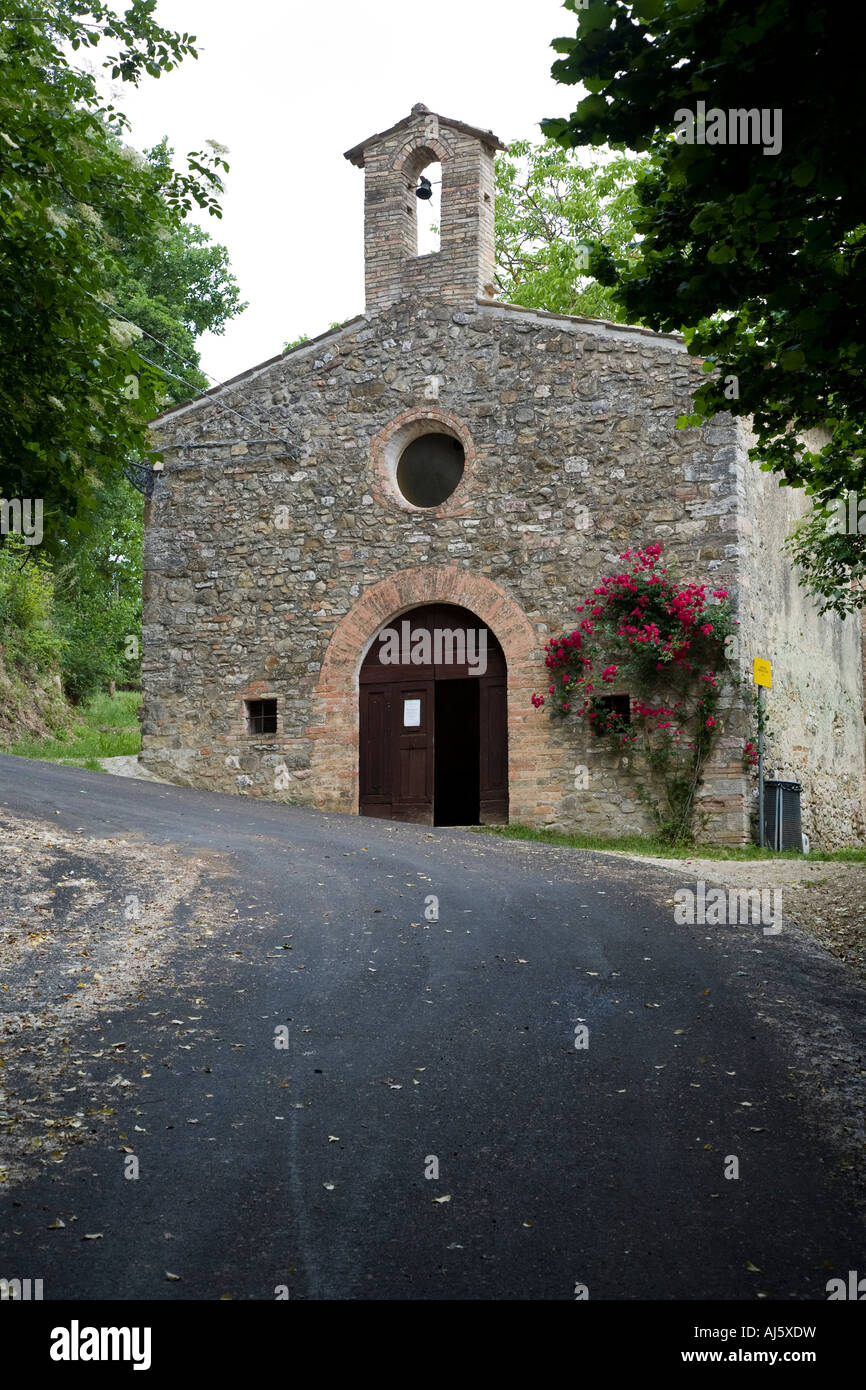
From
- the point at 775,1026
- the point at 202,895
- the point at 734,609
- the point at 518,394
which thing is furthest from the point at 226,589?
the point at 775,1026

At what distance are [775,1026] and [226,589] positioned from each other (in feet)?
38.7

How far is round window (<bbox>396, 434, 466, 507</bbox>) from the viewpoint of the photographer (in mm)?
15180

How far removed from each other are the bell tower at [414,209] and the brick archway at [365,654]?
3.85 m

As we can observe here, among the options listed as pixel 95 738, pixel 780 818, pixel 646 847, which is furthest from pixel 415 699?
pixel 95 738

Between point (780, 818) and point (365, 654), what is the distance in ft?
18.8

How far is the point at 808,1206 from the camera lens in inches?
141

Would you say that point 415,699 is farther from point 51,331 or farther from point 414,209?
point 51,331

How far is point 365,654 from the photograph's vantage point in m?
15.2

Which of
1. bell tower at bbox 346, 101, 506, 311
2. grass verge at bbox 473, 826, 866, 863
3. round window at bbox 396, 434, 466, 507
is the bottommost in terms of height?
grass verge at bbox 473, 826, 866, 863

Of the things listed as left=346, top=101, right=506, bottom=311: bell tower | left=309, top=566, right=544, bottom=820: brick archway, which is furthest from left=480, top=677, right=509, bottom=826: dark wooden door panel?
left=346, top=101, right=506, bottom=311: bell tower

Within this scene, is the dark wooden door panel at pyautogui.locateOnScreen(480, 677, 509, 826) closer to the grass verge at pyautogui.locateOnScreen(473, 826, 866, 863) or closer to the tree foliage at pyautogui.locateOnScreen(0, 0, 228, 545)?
the grass verge at pyautogui.locateOnScreen(473, 826, 866, 863)

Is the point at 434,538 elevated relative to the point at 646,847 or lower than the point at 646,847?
elevated

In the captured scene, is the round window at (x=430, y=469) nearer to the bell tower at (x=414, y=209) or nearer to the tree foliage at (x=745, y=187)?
the bell tower at (x=414, y=209)

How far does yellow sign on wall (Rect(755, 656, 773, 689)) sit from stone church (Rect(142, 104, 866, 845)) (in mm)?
155
